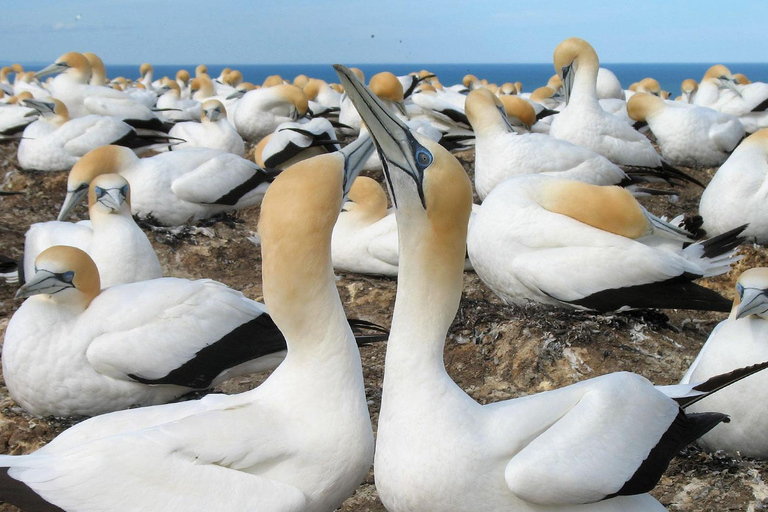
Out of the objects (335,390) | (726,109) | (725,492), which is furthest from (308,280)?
(726,109)

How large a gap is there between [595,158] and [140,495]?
4.66 meters

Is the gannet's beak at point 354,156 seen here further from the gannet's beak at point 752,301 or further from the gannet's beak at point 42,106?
the gannet's beak at point 42,106

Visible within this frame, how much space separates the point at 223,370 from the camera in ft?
12.2

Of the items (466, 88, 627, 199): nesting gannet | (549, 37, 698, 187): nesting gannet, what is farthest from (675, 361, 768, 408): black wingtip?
(549, 37, 698, 187): nesting gannet

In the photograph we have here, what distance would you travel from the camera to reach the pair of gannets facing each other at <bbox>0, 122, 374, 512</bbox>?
94.0 inches

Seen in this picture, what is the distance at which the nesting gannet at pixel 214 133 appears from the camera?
8.92m

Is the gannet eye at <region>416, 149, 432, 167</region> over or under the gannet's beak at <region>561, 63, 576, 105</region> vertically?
over

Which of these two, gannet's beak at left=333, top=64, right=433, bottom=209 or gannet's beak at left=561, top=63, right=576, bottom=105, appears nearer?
gannet's beak at left=333, top=64, right=433, bottom=209

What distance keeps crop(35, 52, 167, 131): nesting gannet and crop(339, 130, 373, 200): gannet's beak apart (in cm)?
726

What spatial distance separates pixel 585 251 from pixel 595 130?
2971mm

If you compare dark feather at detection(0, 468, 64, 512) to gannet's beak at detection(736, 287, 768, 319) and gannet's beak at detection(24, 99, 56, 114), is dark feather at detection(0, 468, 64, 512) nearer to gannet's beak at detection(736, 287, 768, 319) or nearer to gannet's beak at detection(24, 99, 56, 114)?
gannet's beak at detection(736, 287, 768, 319)

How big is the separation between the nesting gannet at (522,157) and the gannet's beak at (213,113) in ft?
10.9

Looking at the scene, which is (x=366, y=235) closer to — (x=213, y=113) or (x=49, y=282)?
(x=49, y=282)

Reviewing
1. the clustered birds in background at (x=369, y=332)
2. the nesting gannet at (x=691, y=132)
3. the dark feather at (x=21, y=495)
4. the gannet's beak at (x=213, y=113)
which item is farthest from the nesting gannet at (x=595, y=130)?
the dark feather at (x=21, y=495)
